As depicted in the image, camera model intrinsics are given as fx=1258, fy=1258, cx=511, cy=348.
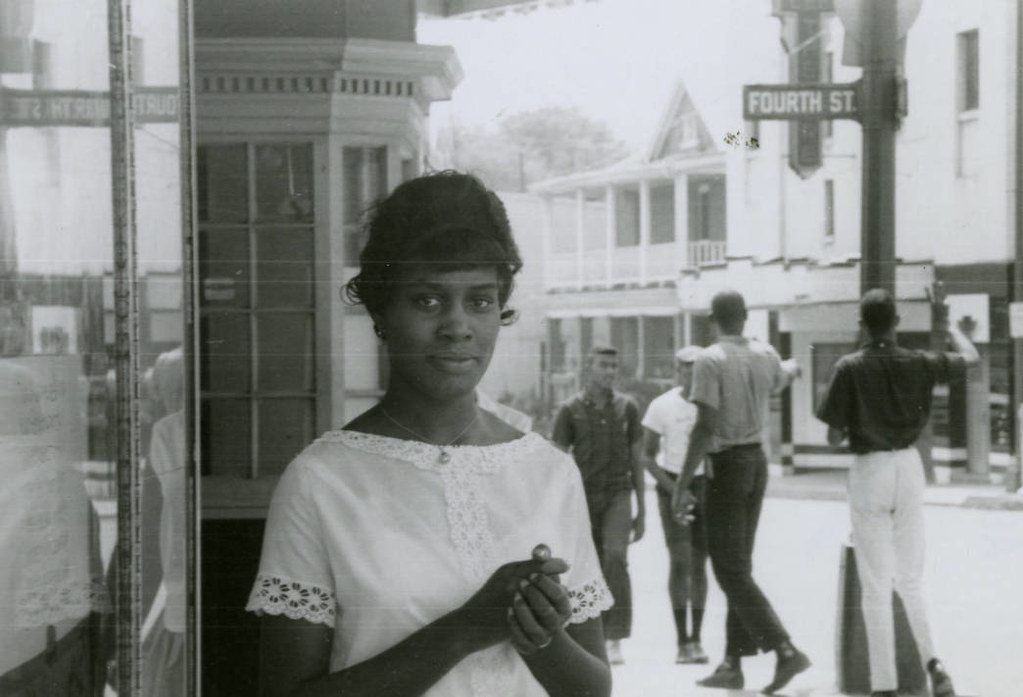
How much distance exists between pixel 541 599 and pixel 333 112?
0.70m

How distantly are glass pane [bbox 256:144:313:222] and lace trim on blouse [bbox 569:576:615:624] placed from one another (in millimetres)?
603

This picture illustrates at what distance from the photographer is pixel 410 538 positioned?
51.9 inches

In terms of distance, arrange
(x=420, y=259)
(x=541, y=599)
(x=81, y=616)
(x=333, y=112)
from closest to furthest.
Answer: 1. (x=541, y=599)
2. (x=420, y=259)
3. (x=81, y=616)
4. (x=333, y=112)

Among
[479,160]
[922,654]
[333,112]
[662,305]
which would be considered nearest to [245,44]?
[333,112]

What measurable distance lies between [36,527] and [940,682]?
1.23m

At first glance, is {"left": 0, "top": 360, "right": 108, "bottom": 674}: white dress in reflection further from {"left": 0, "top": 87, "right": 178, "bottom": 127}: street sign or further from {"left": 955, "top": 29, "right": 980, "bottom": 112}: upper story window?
{"left": 955, "top": 29, "right": 980, "bottom": 112}: upper story window

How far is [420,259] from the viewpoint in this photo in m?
1.39

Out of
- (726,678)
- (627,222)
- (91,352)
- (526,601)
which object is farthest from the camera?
(726,678)

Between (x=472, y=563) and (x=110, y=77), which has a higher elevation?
(x=110, y=77)

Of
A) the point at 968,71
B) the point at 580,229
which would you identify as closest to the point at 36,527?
the point at 580,229

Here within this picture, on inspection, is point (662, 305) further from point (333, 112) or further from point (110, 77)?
point (110, 77)

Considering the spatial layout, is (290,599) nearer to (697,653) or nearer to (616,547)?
(616,547)

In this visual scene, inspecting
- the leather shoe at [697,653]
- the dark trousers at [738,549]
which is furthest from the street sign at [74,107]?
the leather shoe at [697,653]

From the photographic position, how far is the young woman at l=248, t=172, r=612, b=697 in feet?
4.17
